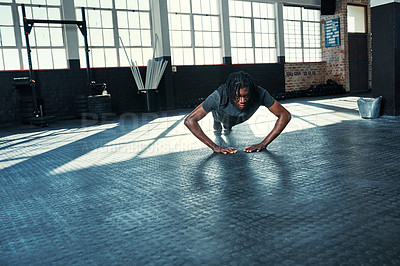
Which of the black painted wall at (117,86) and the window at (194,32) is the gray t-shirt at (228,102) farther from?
the window at (194,32)

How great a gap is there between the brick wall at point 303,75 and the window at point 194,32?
324cm

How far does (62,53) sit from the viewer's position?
31.0 ft

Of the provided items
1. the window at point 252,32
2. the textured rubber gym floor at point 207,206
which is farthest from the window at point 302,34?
the textured rubber gym floor at point 207,206

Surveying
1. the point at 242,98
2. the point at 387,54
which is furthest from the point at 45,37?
the point at 387,54

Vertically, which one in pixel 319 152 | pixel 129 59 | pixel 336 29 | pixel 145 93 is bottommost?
pixel 319 152

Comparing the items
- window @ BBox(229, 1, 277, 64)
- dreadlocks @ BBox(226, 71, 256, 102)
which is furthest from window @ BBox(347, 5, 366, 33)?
dreadlocks @ BBox(226, 71, 256, 102)

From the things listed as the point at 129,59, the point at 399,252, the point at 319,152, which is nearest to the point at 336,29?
the point at 129,59

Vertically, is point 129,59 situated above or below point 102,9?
below

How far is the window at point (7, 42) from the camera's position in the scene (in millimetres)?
8586

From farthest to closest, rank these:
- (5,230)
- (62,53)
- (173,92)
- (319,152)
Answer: (173,92)
(62,53)
(319,152)
(5,230)

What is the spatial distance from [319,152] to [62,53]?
8.00 metres

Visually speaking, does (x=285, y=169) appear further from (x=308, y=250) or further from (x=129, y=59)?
(x=129, y=59)

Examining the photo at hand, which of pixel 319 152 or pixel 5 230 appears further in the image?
pixel 319 152

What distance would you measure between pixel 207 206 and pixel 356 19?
1535 cm
